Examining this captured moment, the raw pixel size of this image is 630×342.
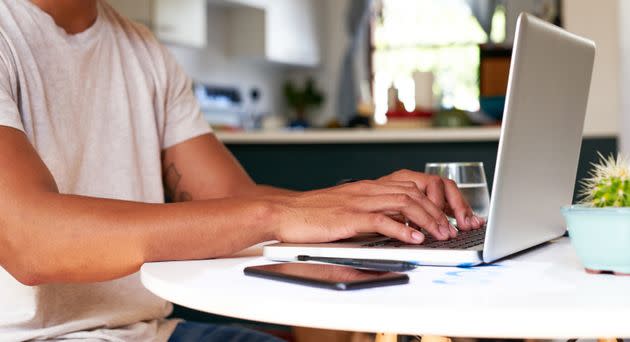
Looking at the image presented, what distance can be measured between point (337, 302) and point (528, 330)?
0.50 feet

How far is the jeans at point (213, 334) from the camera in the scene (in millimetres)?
1297

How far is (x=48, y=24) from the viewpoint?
128cm

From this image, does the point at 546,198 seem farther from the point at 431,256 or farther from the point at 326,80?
the point at 326,80

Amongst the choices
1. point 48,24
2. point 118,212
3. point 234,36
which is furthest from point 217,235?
point 234,36

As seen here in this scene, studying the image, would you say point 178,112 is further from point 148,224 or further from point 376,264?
point 376,264

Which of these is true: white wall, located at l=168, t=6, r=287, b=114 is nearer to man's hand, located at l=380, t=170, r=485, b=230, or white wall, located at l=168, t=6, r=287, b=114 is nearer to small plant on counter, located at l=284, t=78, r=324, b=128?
small plant on counter, located at l=284, t=78, r=324, b=128

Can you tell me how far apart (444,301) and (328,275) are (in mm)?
135

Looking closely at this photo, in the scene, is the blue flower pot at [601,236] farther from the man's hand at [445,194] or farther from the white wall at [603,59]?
the white wall at [603,59]

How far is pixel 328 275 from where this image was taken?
2.52ft

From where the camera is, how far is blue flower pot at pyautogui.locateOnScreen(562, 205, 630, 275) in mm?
775

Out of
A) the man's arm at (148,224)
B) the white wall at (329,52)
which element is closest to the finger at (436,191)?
the man's arm at (148,224)

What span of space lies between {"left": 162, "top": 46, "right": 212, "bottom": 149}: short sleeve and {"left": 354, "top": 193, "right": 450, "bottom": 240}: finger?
2.18 feet

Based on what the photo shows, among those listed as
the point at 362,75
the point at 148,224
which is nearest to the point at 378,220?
the point at 148,224

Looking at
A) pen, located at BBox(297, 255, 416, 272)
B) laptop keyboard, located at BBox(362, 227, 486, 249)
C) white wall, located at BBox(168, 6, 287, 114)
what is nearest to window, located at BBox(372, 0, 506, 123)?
white wall, located at BBox(168, 6, 287, 114)
